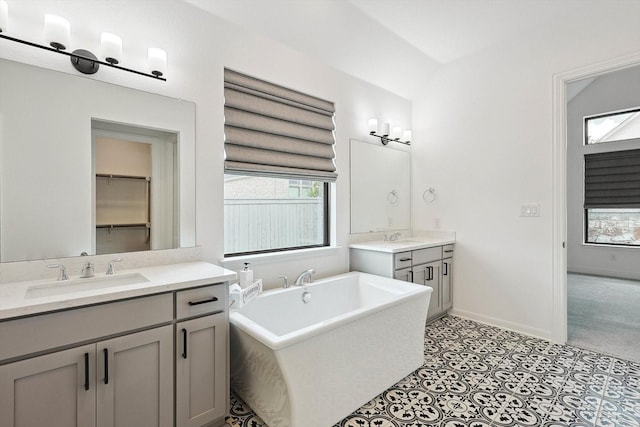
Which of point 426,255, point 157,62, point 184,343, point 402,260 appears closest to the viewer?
point 184,343

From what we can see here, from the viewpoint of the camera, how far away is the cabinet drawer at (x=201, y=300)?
160cm

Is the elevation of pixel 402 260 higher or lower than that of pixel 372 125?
lower

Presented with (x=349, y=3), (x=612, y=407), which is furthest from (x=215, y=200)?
(x=612, y=407)

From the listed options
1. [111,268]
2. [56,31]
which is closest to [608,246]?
[111,268]

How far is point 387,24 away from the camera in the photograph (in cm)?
289

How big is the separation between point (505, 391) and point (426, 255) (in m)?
1.38

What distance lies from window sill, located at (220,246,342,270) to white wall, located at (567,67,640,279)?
5173 millimetres

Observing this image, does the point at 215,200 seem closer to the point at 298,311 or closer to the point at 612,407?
the point at 298,311

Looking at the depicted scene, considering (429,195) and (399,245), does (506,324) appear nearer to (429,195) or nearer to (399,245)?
(399,245)

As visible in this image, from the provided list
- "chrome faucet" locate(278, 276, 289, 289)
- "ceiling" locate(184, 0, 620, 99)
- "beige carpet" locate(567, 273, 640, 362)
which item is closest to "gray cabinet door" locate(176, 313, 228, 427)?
"chrome faucet" locate(278, 276, 289, 289)

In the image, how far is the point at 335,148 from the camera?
315cm

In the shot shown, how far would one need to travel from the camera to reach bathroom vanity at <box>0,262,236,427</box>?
4.00ft

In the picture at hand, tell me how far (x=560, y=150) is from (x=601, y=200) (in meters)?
3.72

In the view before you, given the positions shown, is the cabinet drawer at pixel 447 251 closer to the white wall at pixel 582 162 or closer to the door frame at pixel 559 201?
the door frame at pixel 559 201
